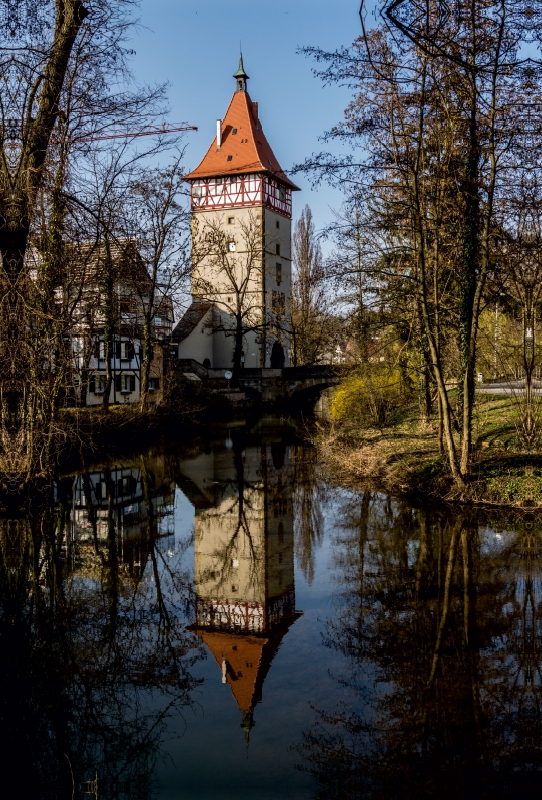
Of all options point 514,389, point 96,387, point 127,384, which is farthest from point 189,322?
point 514,389

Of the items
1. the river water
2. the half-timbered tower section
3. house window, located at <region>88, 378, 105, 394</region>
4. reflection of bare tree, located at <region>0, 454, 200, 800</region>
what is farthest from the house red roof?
reflection of bare tree, located at <region>0, 454, 200, 800</region>

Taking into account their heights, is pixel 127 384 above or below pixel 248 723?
above

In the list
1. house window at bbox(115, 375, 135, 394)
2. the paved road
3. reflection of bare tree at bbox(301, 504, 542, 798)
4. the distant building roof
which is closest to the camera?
reflection of bare tree at bbox(301, 504, 542, 798)

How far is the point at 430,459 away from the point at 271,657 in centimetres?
866

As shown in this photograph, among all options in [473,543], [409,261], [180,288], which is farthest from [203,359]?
[473,543]

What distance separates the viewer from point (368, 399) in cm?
2241

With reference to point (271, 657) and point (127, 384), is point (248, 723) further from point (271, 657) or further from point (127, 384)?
point (127, 384)

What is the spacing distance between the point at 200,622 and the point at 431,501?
6455 millimetres

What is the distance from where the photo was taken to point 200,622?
6949 mm

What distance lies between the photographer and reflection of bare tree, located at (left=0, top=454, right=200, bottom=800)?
4.54 meters

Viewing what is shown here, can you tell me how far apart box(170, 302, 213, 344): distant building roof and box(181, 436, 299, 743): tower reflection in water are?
32.2m

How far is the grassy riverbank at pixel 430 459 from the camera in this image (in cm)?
1182

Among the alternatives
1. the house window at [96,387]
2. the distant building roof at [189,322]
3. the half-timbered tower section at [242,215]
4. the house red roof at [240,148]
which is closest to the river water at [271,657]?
the house window at [96,387]

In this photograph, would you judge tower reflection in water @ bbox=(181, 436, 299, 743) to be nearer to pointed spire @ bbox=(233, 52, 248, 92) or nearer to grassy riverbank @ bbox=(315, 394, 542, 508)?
grassy riverbank @ bbox=(315, 394, 542, 508)
